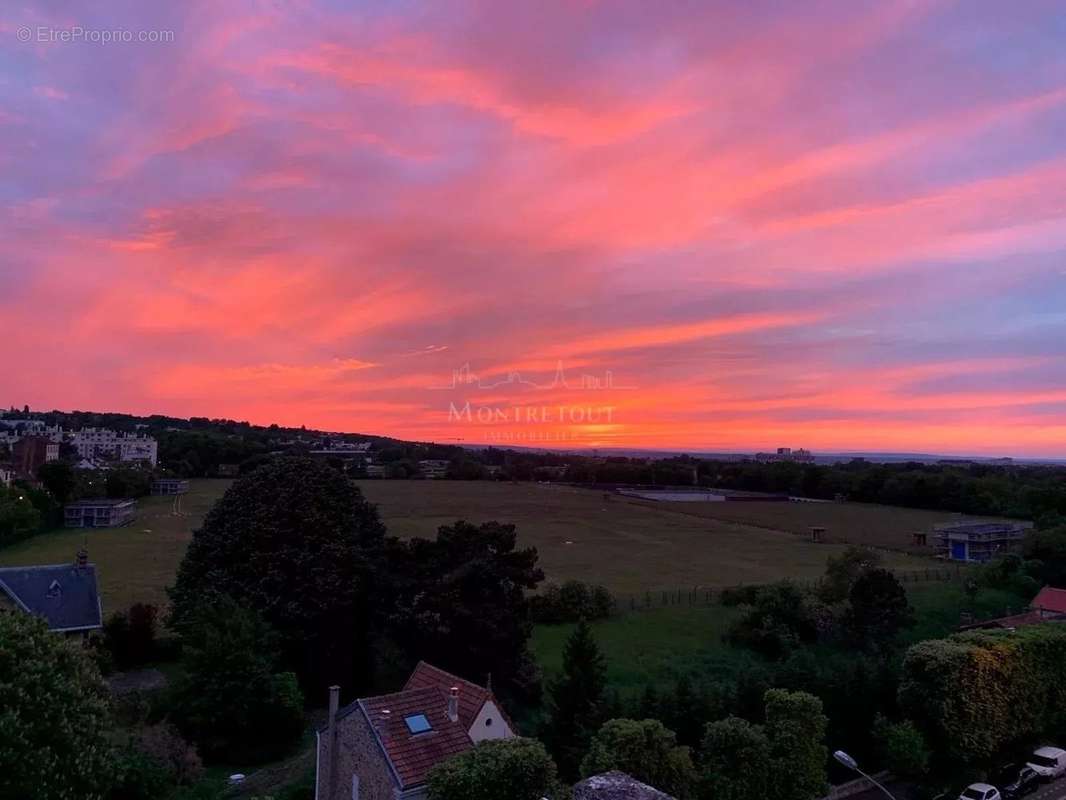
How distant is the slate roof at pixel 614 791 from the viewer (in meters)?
8.09

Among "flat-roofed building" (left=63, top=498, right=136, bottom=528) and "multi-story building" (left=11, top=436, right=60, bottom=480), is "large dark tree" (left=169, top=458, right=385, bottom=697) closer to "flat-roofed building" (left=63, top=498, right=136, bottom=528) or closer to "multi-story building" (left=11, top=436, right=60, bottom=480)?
"flat-roofed building" (left=63, top=498, right=136, bottom=528)

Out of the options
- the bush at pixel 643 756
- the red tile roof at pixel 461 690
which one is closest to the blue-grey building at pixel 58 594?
the red tile roof at pixel 461 690

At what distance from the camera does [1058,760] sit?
26484mm

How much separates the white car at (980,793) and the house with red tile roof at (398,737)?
50.0ft

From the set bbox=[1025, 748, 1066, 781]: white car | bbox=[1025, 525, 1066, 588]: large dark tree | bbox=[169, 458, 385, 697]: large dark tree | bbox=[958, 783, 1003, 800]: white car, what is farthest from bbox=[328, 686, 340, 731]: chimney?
bbox=[1025, 525, 1066, 588]: large dark tree

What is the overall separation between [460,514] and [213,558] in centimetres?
5841

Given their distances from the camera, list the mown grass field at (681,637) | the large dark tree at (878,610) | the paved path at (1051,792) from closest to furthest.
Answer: the paved path at (1051,792)
the mown grass field at (681,637)
the large dark tree at (878,610)

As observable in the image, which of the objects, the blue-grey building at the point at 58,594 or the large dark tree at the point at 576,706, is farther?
the blue-grey building at the point at 58,594

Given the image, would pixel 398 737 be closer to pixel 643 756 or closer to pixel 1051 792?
pixel 643 756

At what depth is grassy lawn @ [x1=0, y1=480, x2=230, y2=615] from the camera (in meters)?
44.5

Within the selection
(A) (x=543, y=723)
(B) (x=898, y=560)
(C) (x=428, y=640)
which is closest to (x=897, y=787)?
(A) (x=543, y=723)

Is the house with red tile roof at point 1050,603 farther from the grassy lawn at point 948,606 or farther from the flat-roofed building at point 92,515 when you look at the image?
the flat-roofed building at point 92,515

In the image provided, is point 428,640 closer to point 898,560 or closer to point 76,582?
point 76,582

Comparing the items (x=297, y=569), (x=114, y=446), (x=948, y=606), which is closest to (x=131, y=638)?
(x=297, y=569)
